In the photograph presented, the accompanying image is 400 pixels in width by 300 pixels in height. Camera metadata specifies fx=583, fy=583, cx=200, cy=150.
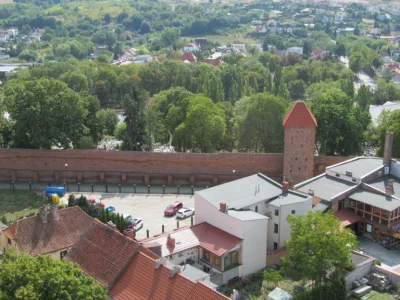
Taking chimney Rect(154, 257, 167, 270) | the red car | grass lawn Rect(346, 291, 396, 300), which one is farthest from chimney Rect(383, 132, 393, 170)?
chimney Rect(154, 257, 167, 270)

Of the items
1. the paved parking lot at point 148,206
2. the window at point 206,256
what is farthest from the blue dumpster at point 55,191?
the window at point 206,256

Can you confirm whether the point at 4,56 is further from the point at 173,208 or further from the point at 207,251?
the point at 207,251

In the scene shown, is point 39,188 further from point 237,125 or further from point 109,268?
point 109,268

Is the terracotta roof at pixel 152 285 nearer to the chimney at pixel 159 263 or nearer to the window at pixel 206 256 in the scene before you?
the chimney at pixel 159 263

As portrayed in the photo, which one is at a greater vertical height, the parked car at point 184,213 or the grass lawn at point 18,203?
the parked car at point 184,213

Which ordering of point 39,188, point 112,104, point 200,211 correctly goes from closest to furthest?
1. point 200,211
2. point 39,188
3. point 112,104

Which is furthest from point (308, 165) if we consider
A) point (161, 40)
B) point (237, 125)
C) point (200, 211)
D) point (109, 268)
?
point (161, 40)
